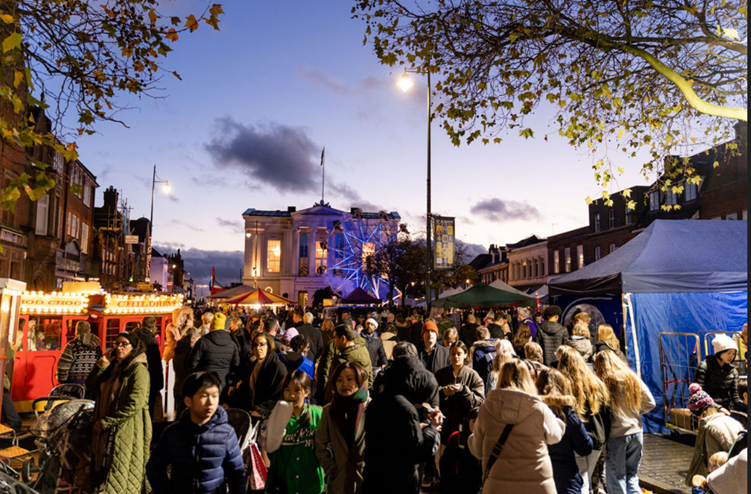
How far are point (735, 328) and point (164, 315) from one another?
47.5ft

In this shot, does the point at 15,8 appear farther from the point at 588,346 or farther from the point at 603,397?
the point at 588,346

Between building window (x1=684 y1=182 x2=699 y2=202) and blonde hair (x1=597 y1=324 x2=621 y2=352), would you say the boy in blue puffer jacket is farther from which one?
building window (x1=684 y1=182 x2=699 y2=202)

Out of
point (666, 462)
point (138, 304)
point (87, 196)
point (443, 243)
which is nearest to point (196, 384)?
point (666, 462)

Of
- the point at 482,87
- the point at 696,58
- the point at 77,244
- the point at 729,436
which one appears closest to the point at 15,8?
the point at 482,87

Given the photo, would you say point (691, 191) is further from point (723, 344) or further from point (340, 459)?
point (340, 459)

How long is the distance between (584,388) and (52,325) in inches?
464

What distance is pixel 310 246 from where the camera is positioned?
61.7 m

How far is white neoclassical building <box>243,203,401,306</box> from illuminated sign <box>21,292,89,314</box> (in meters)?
46.8

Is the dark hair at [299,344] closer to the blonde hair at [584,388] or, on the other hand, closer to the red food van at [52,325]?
the blonde hair at [584,388]

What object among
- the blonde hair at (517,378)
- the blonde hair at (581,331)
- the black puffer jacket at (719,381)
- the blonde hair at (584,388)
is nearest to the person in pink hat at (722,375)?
the black puffer jacket at (719,381)

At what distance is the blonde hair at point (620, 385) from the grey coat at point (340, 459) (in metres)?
2.73

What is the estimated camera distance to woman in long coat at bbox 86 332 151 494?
5300mm

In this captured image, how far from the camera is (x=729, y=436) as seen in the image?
4891 mm

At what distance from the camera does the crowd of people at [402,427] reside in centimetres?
395
